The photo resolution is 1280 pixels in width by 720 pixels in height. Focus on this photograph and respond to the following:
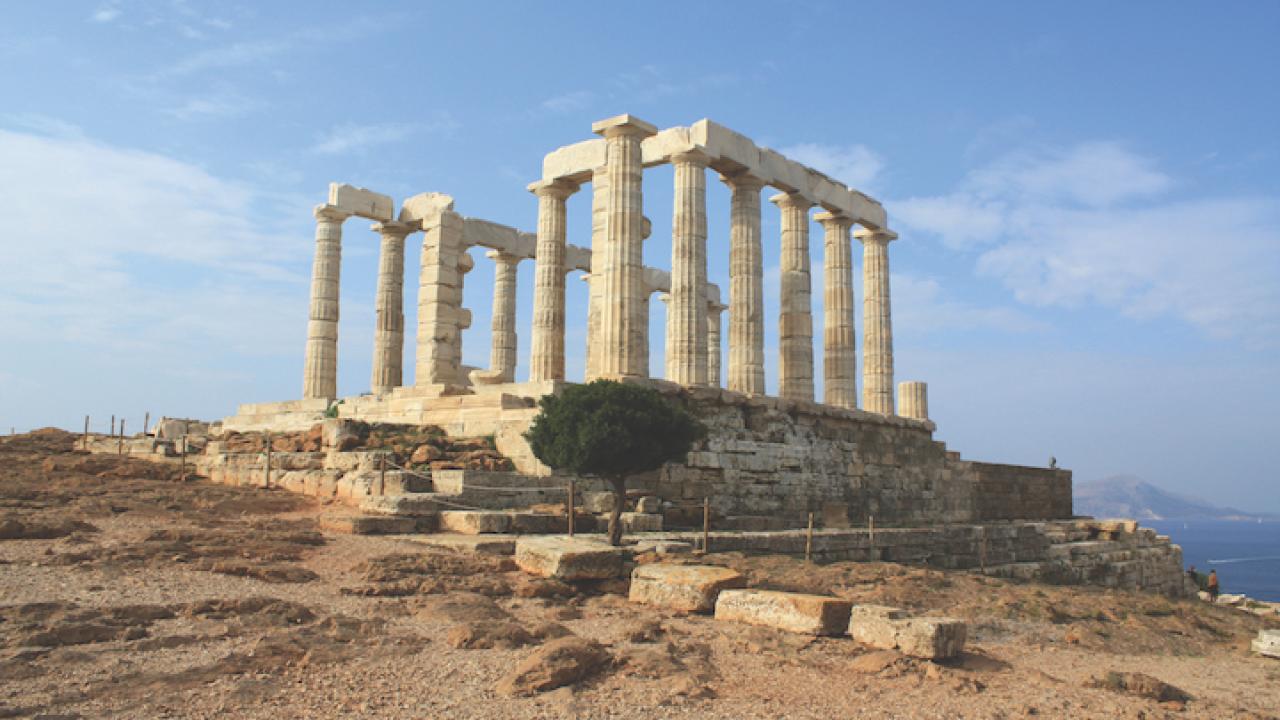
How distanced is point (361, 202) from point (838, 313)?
1397 cm

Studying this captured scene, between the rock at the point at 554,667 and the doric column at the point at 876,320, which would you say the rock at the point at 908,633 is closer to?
the rock at the point at 554,667

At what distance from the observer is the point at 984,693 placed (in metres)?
7.66

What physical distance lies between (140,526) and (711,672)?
909 centimetres

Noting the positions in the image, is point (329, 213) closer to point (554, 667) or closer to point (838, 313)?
point (838, 313)

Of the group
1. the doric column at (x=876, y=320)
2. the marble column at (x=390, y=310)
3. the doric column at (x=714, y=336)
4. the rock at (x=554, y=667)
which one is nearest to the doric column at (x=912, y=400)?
the doric column at (x=876, y=320)

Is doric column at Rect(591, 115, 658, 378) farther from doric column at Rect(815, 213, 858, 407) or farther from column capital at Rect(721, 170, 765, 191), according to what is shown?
doric column at Rect(815, 213, 858, 407)

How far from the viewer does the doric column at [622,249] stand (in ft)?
69.2

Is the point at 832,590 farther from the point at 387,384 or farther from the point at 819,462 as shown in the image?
the point at 387,384

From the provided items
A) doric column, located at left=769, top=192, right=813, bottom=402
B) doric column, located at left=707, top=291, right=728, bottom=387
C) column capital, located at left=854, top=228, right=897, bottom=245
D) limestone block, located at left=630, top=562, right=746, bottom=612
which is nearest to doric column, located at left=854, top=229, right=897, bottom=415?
column capital, located at left=854, top=228, right=897, bottom=245

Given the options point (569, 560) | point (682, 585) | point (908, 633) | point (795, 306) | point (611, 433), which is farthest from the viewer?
point (795, 306)

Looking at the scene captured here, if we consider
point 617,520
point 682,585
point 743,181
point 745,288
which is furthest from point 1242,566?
point 682,585

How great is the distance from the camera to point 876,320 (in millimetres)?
28656

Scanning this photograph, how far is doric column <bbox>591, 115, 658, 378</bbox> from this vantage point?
21094 millimetres

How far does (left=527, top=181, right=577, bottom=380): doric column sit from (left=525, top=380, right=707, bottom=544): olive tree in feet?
28.9
